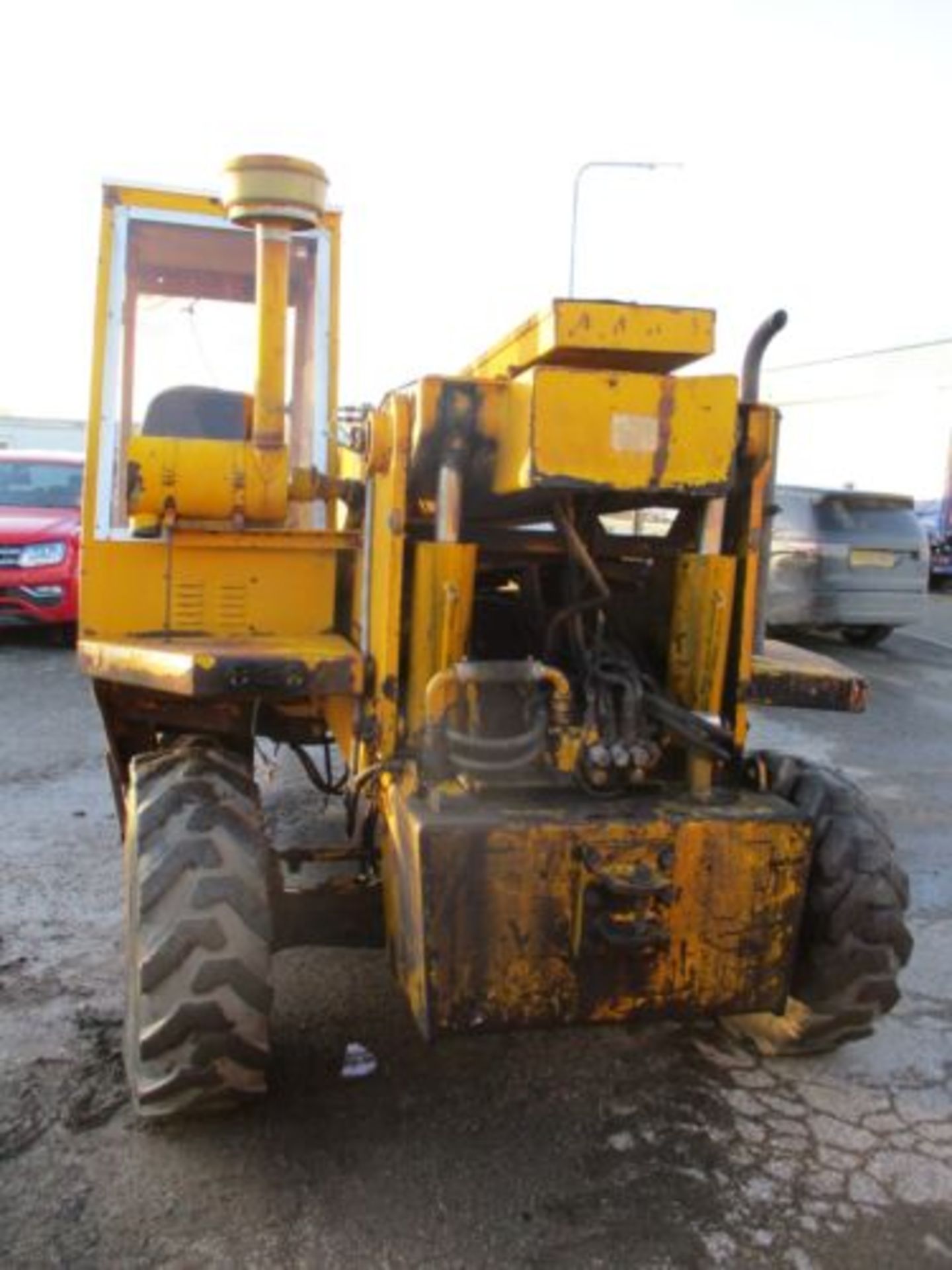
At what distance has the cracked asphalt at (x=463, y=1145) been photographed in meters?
2.77

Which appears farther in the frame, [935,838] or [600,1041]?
[935,838]

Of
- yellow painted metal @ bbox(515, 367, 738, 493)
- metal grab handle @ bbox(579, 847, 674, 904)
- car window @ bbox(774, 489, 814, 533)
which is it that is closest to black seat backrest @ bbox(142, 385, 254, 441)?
yellow painted metal @ bbox(515, 367, 738, 493)

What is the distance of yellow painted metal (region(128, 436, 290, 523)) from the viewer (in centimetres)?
364

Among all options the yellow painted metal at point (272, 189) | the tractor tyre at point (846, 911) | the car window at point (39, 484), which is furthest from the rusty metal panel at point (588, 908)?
the car window at point (39, 484)

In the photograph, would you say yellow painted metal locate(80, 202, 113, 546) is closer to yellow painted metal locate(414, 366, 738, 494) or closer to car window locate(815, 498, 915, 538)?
yellow painted metal locate(414, 366, 738, 494)

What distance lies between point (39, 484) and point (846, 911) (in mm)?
10582

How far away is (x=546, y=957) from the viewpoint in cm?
299

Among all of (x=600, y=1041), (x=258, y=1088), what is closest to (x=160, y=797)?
(x=258, y=1088)

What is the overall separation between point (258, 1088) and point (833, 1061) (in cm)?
178

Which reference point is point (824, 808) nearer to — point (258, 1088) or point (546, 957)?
point (546, 957)

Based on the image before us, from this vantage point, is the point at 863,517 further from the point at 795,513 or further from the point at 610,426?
the point at 610,426

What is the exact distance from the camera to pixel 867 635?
13648 millimetres

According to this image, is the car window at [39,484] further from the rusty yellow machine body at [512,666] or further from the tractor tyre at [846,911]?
the tractor tyre at [846,911]

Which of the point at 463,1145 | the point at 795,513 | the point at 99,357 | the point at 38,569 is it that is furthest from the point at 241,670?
the point at 795,513
